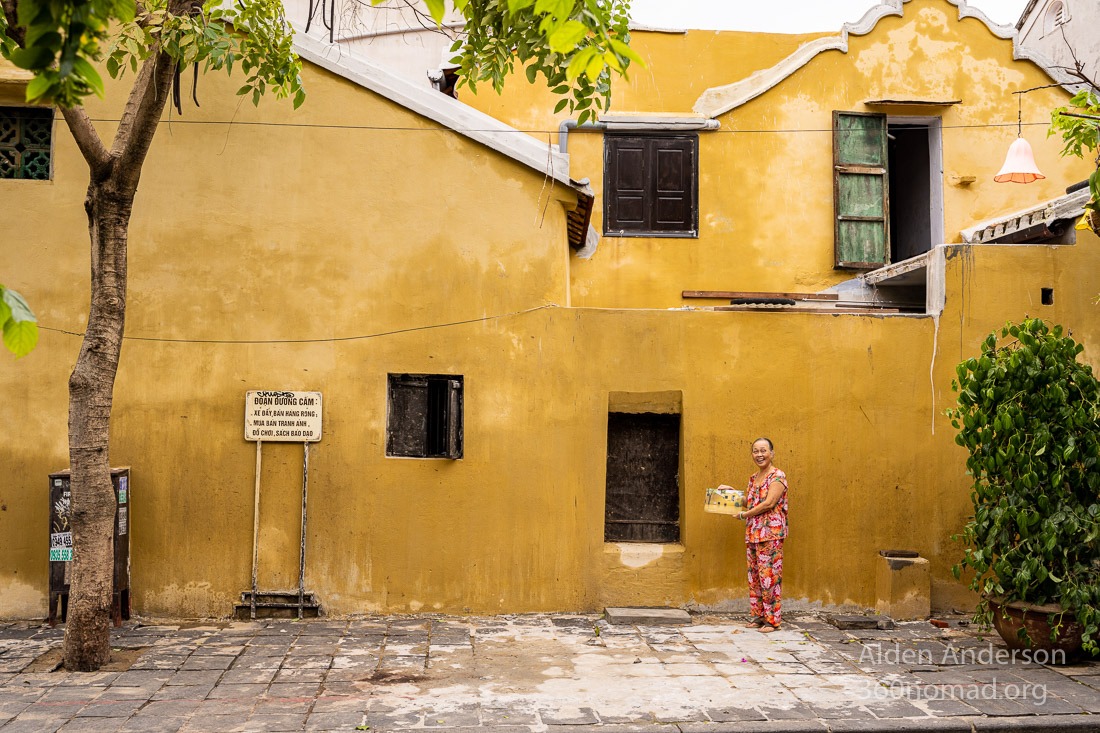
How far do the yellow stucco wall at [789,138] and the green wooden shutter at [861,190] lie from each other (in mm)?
138

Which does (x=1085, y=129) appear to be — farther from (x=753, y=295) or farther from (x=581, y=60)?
(x=581, y=60)

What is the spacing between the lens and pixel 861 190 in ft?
38.5

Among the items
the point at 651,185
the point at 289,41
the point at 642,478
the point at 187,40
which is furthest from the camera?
the point at 651,185

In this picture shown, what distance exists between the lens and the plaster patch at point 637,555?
29.1ft

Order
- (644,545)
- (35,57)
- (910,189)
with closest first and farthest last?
(35,57) → (644,545) → (910,189)

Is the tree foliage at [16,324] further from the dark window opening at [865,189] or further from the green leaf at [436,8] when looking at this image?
the dark window opening at [865,189]

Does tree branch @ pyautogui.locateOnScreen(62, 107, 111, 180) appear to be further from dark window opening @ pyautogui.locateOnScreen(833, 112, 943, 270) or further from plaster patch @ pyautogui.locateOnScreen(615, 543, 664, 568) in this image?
dark window opening @ pyautogui.locateOnScreen(833, 112, 943, 270)

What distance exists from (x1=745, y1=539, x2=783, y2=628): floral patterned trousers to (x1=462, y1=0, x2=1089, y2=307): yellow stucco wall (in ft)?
13.5

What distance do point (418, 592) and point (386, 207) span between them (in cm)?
351

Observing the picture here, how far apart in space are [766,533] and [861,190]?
532cm

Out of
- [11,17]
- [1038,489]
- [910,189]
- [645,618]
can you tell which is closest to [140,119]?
[11,17]

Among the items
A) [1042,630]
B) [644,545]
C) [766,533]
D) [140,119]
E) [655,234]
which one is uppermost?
[655,234]

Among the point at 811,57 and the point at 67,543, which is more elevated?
the point at 811,57

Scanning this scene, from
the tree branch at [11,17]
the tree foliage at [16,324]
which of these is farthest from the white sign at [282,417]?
the tree foliage at [16,324]
